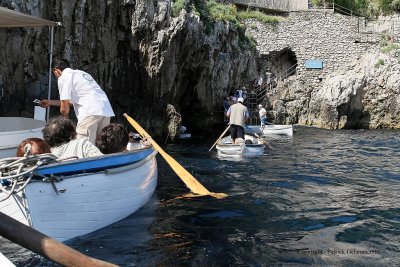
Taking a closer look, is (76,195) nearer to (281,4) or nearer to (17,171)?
(17,171)

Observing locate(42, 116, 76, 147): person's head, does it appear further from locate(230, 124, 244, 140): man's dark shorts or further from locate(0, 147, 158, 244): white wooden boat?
locate(230, 124, 244, 140): man's dark shorts

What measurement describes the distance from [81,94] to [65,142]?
5.05ft

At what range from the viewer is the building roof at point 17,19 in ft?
30.5

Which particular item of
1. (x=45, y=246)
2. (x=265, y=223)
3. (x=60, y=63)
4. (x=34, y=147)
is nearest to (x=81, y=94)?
(x=34, y=147)

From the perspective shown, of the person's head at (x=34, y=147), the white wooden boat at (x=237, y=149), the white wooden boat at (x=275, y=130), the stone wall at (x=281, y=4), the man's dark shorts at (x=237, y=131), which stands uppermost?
the stone wall at (x=281, y=4)

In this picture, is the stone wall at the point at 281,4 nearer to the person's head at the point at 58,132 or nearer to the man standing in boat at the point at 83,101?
the man standing in boat at the point at 83,101

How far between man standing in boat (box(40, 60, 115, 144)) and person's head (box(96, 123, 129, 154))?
992 millimetres

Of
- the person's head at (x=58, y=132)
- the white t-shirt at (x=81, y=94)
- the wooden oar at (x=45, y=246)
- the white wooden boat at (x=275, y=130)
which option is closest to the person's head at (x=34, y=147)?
the person's head at (x=58, y=132)

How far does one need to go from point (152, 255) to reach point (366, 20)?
3173cm

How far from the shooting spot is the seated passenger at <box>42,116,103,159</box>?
618cm

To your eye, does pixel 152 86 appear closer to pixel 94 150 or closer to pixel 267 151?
pixel 267 151

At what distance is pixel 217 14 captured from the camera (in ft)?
83.8

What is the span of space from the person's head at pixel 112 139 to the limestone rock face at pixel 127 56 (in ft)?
32.8

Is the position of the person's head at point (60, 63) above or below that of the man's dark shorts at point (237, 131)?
above
